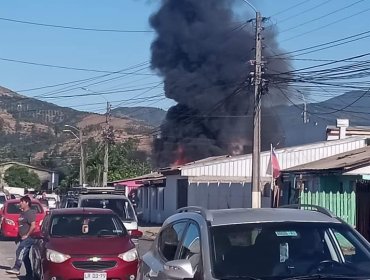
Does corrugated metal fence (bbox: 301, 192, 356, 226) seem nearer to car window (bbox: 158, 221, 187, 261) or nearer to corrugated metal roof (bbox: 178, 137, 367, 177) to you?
corrugated metal roof (bbox: 178, 137, 367, 177)

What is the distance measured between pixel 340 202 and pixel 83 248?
13.6 meters

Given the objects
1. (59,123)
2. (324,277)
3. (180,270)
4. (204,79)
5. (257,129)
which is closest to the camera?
(324,277)

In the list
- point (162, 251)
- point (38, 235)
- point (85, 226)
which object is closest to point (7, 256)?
point (38, 235)

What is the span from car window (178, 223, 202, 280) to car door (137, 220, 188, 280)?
21 cm

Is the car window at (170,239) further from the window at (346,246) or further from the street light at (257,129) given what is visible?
the street light at (257,129)

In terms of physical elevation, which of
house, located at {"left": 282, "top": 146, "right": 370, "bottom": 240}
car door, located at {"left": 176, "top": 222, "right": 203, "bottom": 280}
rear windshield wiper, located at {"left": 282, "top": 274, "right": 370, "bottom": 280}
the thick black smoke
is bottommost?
rear windshield wiper, located at {"left": 282, "top": 274, "right": 370, "bottom": 280}

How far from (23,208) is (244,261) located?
1307 cm

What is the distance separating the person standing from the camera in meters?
18.8

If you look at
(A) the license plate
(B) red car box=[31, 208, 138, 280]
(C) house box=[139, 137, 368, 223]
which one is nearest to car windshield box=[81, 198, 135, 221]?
(B) red car box=[31, 208, 138, 280]

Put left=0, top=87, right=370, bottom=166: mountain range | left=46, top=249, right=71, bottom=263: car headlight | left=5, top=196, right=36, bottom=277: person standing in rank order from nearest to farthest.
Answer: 1. left=46, top=249, right=71, bottom=263: car headlight
2. left=5, top=196, right=36, bottom=277: person standing
3. left=0, top=87, right=370, bottom=166: mountain range

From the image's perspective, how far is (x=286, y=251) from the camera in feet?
25.3

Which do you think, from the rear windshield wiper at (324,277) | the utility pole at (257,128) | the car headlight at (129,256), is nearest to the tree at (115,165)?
the utility pole at (257,128)

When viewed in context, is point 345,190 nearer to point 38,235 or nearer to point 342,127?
point 38,235

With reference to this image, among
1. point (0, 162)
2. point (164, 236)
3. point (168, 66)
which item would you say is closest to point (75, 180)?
point (168, 66)
